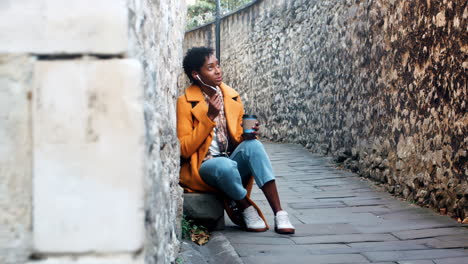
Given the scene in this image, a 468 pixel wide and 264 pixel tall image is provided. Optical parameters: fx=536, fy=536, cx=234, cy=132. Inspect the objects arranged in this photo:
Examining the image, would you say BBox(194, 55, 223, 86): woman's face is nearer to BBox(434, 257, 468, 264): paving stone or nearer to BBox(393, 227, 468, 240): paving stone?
BBox(393, 227, 468, 240): paving stone

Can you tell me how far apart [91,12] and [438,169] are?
351cm

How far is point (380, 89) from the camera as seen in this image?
534 centimetres

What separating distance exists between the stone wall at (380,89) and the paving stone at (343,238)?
709 mm

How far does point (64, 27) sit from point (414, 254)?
242cm

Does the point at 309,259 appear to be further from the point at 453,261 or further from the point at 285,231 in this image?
the point at 453,261

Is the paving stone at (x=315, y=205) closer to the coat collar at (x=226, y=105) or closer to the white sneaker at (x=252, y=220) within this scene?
the white sneaker at (x=252, y=220)

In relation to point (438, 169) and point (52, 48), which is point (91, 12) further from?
point (438, 169)

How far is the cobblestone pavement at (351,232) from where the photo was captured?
9.45 ft

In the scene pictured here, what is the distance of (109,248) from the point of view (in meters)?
1.04

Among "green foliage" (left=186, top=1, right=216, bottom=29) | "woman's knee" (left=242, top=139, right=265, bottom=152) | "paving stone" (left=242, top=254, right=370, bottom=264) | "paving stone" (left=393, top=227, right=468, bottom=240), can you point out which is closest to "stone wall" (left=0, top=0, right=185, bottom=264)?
"paving stone" (left=242, top=254, right=370, bottom=264)

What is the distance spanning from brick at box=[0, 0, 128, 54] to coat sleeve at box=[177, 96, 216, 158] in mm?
2041

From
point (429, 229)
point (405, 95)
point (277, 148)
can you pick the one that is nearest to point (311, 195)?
point (405, 95)

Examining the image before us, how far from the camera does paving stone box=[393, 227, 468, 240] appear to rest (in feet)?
10.9

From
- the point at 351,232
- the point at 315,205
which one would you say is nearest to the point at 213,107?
the point at 351,232
